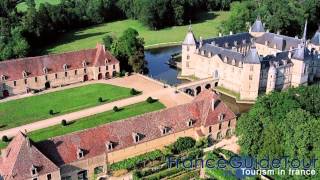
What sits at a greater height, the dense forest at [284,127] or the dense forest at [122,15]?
the dense forest at [122,15]

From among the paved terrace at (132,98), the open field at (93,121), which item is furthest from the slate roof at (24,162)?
the paved terrace at (132,98)

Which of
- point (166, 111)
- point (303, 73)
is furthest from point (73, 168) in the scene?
point (303, 73)

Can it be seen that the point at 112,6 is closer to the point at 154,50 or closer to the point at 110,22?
the point at 110,22

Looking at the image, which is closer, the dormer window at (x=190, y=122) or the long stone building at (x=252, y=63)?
the dormer window at (x=190, y=122)

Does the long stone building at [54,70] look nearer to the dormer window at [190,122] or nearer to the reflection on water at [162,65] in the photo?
the reflection on water at [162,65]

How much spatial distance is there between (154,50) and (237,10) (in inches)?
940

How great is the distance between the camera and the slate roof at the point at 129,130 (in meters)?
53.2

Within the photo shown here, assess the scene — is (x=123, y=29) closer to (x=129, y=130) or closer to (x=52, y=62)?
(x=52, y=62)

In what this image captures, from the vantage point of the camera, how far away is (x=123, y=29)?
139m

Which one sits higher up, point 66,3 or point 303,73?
point 66,3

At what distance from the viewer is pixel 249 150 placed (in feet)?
185

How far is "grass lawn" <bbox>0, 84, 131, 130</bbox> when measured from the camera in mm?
72438

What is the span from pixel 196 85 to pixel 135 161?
1312 inches

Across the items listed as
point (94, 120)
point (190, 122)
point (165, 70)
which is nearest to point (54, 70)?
Answer: point (94, 120)
